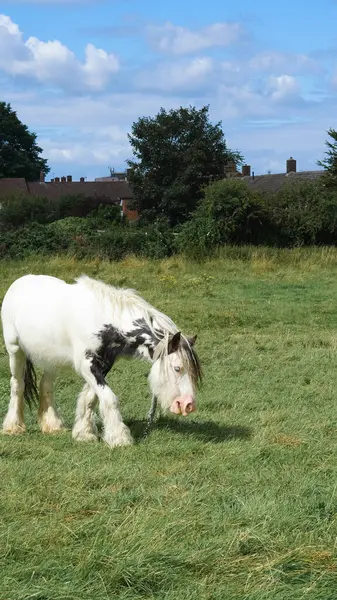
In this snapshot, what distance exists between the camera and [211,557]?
437 cm

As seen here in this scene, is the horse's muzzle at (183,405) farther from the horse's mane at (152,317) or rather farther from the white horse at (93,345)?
the horse's mane at (152,317)

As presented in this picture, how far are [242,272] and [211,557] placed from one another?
2112 cm

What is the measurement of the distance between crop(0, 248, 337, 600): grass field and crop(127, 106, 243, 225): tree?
3985cm

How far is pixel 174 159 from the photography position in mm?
51969

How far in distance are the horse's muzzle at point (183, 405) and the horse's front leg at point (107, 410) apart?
1.80 ft

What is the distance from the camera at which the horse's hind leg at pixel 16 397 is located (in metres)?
7.95

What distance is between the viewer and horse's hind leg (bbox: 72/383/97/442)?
7.42 m

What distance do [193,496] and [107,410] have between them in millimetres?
1890

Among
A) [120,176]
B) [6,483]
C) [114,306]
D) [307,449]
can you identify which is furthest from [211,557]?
[120,176]

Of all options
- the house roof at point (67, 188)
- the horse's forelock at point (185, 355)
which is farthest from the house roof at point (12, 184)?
the horse's forelock at point (185, 355)

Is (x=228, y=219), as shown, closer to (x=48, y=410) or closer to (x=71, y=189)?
(x=48, y=410)

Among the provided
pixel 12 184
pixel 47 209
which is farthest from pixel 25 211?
pixel 12 184

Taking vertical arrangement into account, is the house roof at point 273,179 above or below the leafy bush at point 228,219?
above

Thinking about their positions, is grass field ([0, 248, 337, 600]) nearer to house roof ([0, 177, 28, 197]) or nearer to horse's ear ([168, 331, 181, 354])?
horse's ear ([168, 331, 181, 354])
